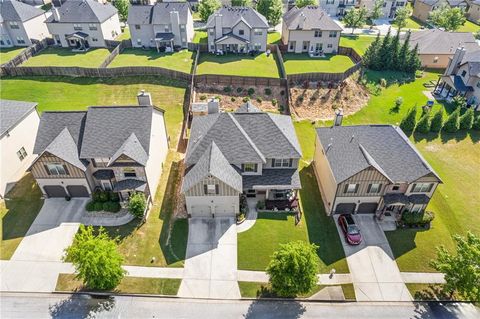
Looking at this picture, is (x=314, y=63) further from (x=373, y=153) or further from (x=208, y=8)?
(x=373, y=153)

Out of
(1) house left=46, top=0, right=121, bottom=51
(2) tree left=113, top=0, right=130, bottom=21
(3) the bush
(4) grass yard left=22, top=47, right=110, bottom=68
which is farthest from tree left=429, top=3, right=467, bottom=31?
(4) grass yard left=22, top=47, right=110, bottom=68

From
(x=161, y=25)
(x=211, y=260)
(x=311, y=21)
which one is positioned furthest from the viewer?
(x=161, y=25)

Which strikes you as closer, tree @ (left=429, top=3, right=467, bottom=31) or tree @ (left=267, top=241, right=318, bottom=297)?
tree @ (left=267, top=241, right=318, bottom=297)

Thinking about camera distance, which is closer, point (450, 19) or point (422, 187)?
point (422, 187)

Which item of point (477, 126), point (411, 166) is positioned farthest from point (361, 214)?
point (477, 126)

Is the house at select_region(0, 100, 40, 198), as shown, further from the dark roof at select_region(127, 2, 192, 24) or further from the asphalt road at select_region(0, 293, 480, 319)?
the dark roof at select_region(127, 2, 192, 24)

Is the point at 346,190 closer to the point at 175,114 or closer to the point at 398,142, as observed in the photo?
the point at 398,142

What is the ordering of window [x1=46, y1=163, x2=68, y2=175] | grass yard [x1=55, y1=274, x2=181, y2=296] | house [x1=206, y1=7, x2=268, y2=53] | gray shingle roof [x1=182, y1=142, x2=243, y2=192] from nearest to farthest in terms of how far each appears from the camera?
grass yard [x1=55, y1=274, x2=181, y2=296], gray shingle roof [x1=182, y1=142, x2=243, y2=192], window [x1=46, y1=163, x2=68, y2=175], house [x1=206, y1=7, x2=268, y2=53]

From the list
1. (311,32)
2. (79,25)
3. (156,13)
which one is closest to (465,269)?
(311,32)
